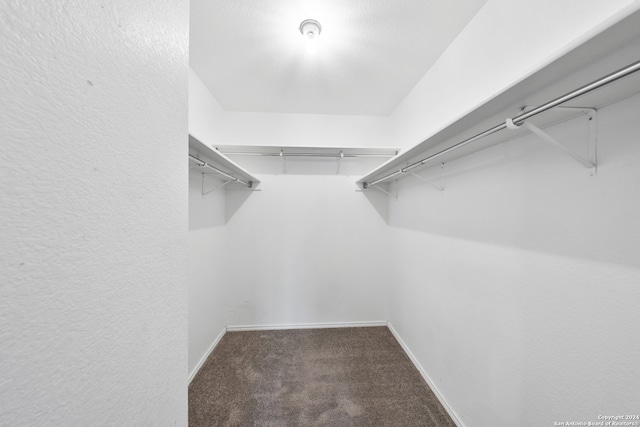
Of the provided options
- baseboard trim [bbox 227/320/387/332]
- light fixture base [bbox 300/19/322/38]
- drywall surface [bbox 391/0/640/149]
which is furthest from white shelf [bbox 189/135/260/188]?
baseboard trim [bbox 227/320/387/332]

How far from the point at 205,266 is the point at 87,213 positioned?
5.99 feet

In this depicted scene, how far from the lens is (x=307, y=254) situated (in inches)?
101

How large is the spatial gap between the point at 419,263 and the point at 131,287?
191 centimetres

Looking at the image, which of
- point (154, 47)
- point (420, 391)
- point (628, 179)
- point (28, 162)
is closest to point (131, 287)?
point (28, 162)

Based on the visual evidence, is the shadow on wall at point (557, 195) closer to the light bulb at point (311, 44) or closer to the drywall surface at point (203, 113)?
the light bulb at point (311, 44)

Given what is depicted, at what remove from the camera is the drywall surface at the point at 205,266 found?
178 cm

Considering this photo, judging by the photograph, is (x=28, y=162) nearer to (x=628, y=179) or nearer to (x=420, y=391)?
(x=628, y=179)

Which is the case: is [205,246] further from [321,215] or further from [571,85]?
[571,85]

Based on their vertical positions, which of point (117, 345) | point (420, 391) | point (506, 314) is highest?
point (117, 345)

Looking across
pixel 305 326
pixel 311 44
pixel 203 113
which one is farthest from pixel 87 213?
pixel 305 326

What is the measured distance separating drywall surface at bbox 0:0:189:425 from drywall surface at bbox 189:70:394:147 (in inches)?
77.9

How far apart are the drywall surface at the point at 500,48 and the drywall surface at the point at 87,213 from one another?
95 centimetres

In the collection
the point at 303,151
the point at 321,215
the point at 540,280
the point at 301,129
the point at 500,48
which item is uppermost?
the point at 301,129

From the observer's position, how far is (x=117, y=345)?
407mm
